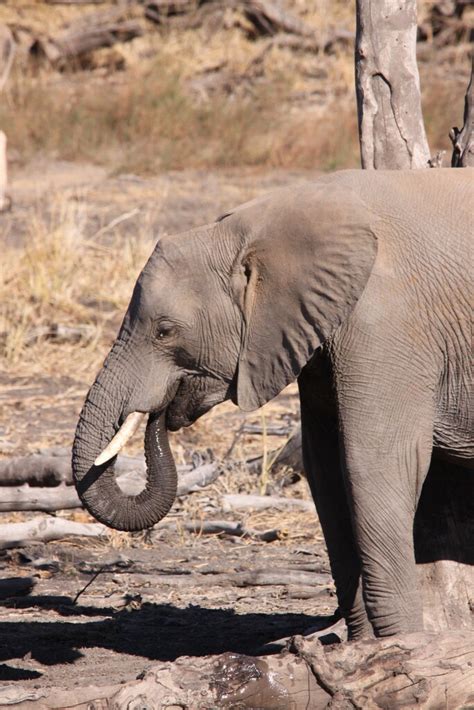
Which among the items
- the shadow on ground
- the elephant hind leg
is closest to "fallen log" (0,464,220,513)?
the shadow on ground

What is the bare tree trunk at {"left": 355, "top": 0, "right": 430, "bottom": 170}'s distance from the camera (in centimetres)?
551

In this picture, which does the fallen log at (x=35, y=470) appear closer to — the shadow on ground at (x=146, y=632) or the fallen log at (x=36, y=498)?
the fallen log at (x=36, y=498)

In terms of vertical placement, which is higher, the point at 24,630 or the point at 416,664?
the point at 416,664

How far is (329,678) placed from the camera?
4047 millimetres

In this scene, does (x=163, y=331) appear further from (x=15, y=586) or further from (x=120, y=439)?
(x=15, y=586)

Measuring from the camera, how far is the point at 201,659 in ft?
13.3

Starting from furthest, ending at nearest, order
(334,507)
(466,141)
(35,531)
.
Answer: (35,531)
(466,141)
(334,507)

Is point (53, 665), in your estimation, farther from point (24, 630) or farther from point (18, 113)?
point (18, 113)

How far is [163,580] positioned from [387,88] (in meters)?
2.37

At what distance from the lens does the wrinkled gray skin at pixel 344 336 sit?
4254 millimetres

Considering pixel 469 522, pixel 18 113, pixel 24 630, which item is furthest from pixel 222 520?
pixel 18 113

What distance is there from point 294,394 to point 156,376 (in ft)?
15.4

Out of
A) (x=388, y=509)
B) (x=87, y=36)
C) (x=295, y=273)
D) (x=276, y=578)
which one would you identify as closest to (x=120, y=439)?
(x=295, y=273)

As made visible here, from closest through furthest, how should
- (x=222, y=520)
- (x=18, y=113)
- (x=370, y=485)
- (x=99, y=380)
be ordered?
(x=370, y=485), (x=99, y=380), (x=222, y=520), (x=18, y=113)
